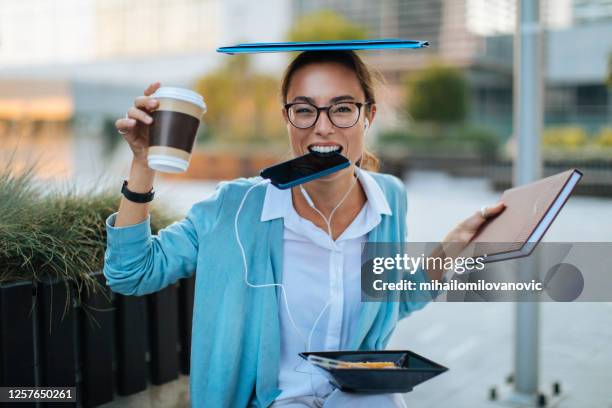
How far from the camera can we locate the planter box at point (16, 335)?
215 cm

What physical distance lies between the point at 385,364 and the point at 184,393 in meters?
1.30

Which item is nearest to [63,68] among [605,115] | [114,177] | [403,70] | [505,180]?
[403,70]

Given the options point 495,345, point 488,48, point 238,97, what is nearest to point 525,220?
point 495,345

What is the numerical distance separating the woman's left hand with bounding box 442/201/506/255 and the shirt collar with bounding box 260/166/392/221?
0.22m

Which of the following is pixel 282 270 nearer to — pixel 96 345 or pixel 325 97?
pixel 325 97

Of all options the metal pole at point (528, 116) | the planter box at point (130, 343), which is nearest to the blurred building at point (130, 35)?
the metal pole at point (528, 116)

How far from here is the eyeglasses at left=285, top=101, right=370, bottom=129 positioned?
195 cm

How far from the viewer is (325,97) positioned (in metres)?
1.96

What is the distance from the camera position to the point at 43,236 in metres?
2.38

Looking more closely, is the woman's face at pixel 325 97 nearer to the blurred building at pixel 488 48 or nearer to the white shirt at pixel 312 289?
the white shirt at pixel 312 289

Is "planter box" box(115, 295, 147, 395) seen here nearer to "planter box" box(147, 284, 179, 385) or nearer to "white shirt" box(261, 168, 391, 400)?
"planter box" box(147, 284, 179, 385)

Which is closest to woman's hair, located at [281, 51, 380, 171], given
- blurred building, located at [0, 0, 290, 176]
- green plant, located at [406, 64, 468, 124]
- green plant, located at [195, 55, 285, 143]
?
green plant, located at [195, 55, 285, 143]

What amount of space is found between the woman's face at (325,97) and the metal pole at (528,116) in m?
1.67

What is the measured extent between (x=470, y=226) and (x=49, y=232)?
4.78 feet
